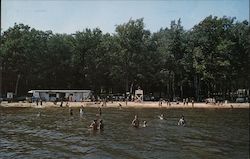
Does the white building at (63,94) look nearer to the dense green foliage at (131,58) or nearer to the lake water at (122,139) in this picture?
the dense green foliage at (131,58)

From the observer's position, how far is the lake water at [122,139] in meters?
30.9

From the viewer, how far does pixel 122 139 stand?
3856 cm

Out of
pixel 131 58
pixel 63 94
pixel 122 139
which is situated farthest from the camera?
pixel 131 58

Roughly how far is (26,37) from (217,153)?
75886 mm

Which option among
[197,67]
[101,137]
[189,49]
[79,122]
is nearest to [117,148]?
[101,137]

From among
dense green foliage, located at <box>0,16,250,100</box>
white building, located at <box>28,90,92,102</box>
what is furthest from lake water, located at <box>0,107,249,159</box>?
dense green foliage, located at <box>0,16,250,100</box>

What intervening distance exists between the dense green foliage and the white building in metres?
4.38

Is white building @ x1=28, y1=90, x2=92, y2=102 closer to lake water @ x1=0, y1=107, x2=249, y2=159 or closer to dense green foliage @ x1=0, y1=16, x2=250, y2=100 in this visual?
dense green foliage @ x1=0, y1=16, x2=250, y2=100

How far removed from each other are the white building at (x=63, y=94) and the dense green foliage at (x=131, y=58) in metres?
4.38

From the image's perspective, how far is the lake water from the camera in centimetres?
3091

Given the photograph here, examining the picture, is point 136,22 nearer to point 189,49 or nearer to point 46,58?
point 189,49

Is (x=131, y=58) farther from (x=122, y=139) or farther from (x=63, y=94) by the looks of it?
(x=122, y=139)

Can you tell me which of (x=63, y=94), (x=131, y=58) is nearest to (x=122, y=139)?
(x=63, y=94)

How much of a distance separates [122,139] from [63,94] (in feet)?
192
